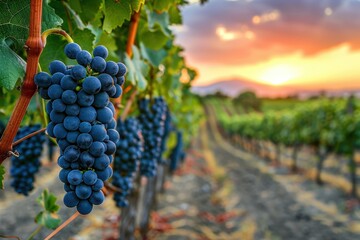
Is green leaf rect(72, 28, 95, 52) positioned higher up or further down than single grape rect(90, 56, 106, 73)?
higher up

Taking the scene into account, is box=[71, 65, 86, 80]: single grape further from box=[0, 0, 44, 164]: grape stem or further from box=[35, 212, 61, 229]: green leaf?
box=[35, 212, 61, 229]: green leaf

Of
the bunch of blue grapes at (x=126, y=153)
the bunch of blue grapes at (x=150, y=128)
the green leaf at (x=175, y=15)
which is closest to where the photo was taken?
the bunch of blue grapes at (x=126, y=153)

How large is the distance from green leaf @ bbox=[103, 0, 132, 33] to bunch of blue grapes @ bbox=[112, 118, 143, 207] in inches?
41.8

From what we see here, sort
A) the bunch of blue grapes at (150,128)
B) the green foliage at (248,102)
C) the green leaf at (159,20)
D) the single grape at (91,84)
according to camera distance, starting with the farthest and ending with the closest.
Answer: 1. the green foliage at (248,102)
2. the bunch of blue grapes at (150,128)
3. the green leaf at (159,20)
4. the single grape at (91,84)

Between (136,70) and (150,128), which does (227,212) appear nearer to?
(150,128)

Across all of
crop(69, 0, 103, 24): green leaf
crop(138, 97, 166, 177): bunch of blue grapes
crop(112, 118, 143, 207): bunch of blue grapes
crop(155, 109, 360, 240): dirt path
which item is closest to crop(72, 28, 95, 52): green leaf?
crop(69, 0, 103, 24): green leaf

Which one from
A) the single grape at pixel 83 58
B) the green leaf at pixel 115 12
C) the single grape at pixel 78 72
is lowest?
the single grape at pixel 78 72

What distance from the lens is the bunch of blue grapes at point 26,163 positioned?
2.54 m

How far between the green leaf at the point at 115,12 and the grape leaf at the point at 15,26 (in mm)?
285

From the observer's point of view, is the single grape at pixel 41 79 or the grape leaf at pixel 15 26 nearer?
the single grape at pixel 41 79

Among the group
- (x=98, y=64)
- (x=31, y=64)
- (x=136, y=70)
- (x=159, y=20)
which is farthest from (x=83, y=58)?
(x=159, y=20)

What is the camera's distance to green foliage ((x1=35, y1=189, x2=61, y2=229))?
2090 millimetres

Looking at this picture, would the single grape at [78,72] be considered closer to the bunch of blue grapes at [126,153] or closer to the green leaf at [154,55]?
the bunch of blue grapes at [126,153]

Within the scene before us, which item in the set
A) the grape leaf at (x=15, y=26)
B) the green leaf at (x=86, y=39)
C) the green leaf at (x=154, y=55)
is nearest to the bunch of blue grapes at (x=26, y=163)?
the green leaf at (x=154, y=55)
